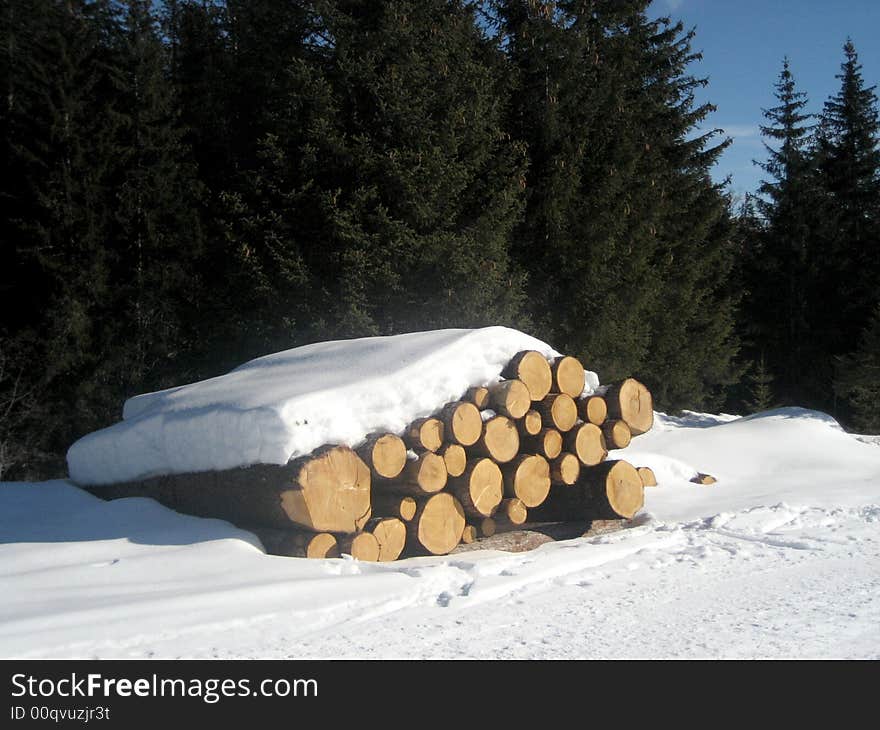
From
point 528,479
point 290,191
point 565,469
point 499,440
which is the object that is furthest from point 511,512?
point 290,191

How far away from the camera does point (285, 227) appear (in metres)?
13.3

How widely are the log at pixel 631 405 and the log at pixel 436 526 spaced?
6.51 ft

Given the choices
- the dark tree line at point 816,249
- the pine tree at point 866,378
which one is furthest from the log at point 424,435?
the dark tree line at point 816,249

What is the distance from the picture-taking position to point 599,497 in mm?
7305

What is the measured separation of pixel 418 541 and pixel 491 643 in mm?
2141

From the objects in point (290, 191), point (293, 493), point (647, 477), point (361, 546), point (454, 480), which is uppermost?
point (290, 191)

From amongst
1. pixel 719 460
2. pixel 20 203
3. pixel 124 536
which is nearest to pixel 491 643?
pixel 124 536

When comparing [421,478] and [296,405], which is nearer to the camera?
[296,405]

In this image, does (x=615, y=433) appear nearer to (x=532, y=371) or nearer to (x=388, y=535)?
(x=532, y=371)

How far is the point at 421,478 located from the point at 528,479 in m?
1.18

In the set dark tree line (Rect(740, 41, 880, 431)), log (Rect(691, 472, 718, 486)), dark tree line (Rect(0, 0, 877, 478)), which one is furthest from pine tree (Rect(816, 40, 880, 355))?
log (Rect(691, 472, 718, 486))

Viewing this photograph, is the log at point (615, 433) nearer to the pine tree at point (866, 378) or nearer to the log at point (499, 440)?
the log at point (499, 440)

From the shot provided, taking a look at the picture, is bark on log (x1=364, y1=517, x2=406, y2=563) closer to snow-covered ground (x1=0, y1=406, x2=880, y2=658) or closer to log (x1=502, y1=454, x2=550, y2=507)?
snow-covered ground (x1=0, y1=406, x2=880, y2=658)
